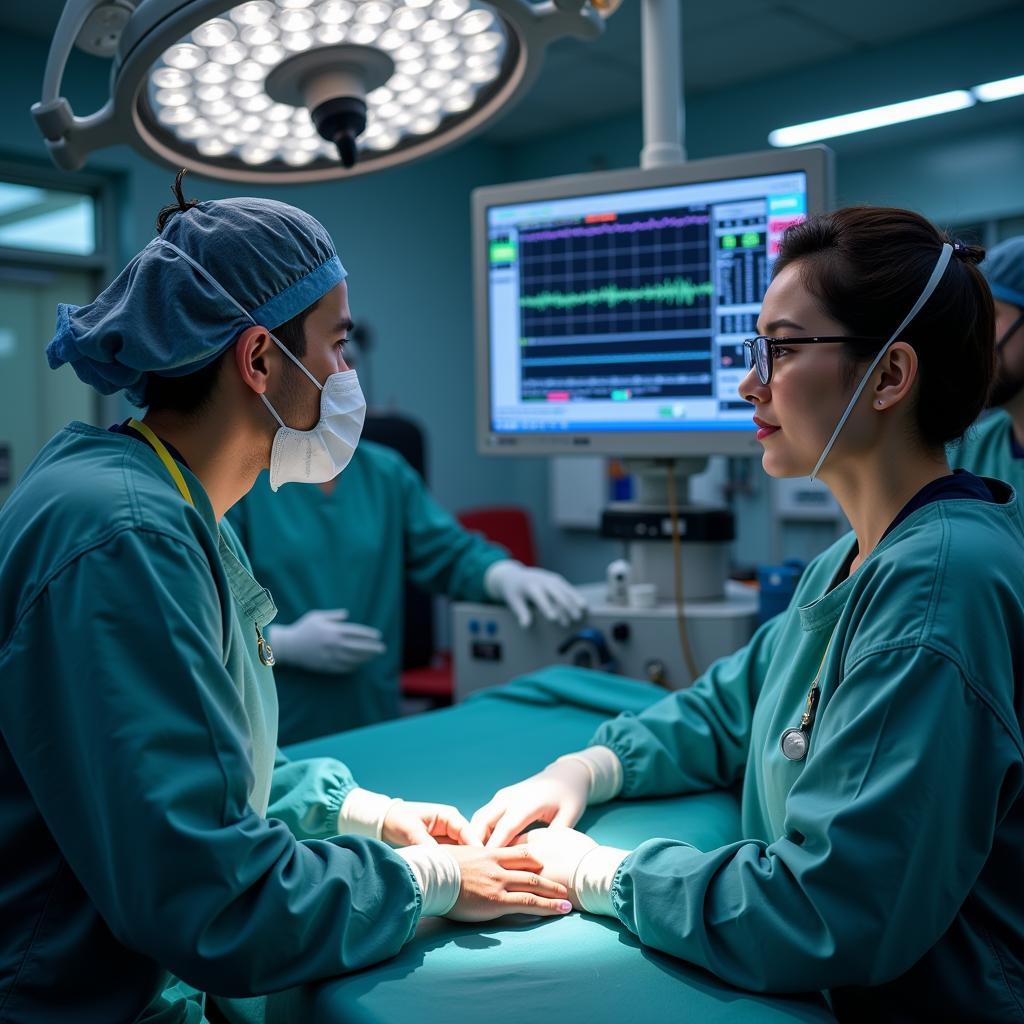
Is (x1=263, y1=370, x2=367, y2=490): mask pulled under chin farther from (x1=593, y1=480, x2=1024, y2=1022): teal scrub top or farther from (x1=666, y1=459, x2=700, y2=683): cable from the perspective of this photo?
(x1=666, y1=459, x2=700, y2=683): cable

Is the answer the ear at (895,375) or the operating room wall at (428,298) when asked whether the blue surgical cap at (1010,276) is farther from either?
the operating room wall at (428,298)

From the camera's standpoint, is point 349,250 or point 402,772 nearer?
point 402,772

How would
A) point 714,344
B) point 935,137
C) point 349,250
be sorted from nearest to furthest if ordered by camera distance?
point 714,344, point 935,137, point 349,250

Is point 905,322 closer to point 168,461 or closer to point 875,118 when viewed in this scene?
point 168,461

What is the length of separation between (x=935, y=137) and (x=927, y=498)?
185 inches

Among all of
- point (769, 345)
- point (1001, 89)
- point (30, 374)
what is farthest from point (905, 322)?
point (30, 374)

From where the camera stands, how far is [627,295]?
6.86ft

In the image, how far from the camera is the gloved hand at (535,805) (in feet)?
4.35

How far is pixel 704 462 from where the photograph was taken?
2182 mm

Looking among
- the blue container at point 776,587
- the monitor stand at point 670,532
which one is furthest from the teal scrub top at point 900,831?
the monitor stand at point 670,532

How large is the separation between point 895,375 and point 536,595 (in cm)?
123

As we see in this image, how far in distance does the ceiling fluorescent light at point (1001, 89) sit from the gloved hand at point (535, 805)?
434 cm

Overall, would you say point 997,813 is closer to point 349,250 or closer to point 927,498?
point 927,498

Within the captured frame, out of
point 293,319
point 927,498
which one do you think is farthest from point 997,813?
point 293,319
